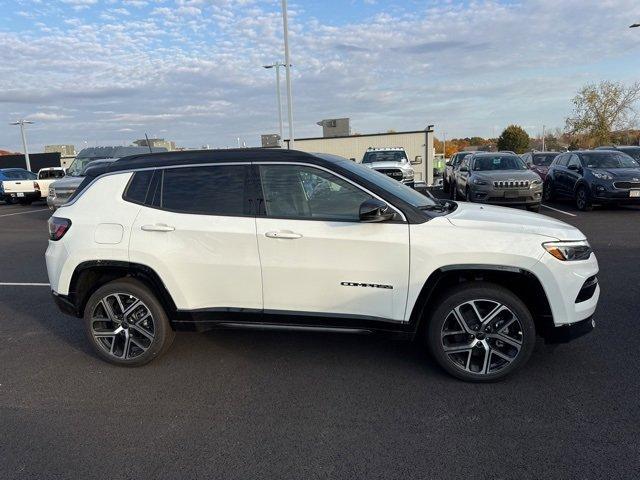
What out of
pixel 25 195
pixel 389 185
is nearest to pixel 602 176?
pixel 389 185

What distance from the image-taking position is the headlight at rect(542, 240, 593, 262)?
3.57 meters

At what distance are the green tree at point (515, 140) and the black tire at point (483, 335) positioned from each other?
6030 centimetres

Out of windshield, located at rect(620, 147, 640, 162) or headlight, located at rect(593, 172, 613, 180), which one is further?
windshield, located at rect(620, 147, 640, 162)

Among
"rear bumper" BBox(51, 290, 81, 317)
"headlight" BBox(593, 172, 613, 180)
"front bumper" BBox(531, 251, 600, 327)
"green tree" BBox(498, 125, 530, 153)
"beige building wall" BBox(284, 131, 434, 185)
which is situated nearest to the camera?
"front bumper" BBox(531, 251, 600, 327)

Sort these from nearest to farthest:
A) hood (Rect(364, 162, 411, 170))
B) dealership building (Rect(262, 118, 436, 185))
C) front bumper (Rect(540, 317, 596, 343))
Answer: front bumper (Rect(540, 317, 596, 343)) → hood (Rect(364, 162, 411, 170)) → dealership building (Rect(262, 118, 436, 185))

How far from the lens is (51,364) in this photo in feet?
14.4

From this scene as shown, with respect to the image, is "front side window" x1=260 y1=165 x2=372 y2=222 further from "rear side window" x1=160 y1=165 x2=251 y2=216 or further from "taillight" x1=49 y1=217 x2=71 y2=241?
"taillight" x1=49 y1=217 x2=71 y2=241

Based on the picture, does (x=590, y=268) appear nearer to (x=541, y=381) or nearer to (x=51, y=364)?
(x=541, y=381)

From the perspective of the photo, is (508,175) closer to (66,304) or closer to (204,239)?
(204,239)

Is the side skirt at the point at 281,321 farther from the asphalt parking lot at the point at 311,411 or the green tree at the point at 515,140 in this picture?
the green tree at the point at 515,140

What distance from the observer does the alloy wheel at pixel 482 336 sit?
12.1 ft

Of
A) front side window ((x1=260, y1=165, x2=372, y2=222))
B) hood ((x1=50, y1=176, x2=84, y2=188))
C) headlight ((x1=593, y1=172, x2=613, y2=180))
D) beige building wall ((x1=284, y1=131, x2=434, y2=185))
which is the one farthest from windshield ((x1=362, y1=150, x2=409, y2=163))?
front side window ((x1=260, y1=165, x2=372, y2=222))

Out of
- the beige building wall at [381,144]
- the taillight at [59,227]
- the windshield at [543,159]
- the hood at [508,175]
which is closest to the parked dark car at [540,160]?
the windshield at [543,159]

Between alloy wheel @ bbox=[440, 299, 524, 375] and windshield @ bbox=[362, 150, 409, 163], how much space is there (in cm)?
1412
